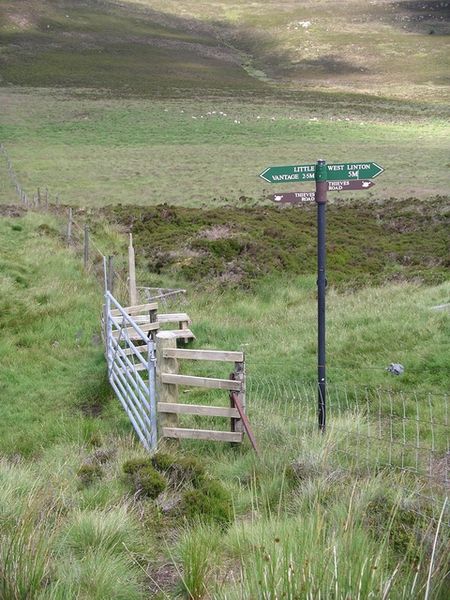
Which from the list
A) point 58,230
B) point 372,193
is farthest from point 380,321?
point 372,193

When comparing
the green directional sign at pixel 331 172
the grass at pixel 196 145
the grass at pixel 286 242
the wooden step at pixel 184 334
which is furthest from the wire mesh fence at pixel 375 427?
the grass at pixel 196 145

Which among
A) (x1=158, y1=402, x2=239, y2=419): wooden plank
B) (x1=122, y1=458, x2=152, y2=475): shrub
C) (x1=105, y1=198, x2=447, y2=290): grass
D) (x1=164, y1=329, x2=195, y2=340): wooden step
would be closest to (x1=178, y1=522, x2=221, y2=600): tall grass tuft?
(x1=122, y1=458, x2=152, y2=475): shrub

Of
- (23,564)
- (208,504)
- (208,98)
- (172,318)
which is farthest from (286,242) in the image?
(208,98)

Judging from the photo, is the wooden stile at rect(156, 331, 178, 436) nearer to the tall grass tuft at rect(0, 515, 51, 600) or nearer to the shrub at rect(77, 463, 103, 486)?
the shrub at rect(77, 463, 103, 486)

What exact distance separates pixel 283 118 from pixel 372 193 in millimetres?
26966

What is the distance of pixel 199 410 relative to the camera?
22.4 feet

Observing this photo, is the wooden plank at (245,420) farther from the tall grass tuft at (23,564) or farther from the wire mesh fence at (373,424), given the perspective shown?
the tall grass tuft at (23,564)

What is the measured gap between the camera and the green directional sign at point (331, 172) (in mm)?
6547

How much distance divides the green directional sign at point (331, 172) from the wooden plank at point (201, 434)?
8.05ft

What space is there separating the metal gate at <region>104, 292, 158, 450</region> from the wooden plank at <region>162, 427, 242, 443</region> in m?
0.16

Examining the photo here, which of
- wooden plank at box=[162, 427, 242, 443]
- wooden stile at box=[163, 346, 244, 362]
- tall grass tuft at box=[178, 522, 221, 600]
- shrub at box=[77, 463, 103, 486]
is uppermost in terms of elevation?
wooden stile at box=[163, 346, 244, 362]

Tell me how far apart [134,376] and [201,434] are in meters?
2.23

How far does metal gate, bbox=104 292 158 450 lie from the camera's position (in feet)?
22.6

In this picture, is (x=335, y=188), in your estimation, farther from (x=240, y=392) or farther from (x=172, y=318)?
(x=172, y=318)
